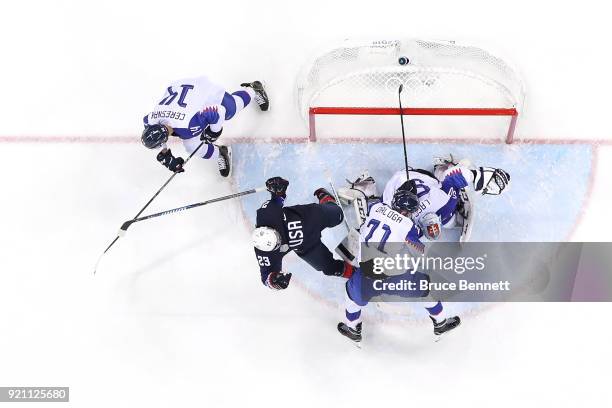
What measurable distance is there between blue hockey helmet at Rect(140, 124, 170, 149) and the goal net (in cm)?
108

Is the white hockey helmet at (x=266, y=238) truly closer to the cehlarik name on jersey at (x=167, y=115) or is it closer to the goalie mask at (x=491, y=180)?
the cehlarik name on jersey at (x=167, y=115)

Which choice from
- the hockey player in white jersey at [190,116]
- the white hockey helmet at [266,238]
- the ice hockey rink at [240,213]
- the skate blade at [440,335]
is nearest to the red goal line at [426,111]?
the ice hockey rink at [240,213]

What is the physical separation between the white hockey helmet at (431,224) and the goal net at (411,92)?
794mm

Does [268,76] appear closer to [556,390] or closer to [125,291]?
[125,291]

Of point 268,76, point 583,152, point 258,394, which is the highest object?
point 268,76

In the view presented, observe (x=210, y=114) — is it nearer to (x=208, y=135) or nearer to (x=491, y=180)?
(x=208, y=135)

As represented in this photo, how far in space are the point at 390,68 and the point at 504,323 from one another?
1.94 meters

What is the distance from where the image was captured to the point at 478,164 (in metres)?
4.27

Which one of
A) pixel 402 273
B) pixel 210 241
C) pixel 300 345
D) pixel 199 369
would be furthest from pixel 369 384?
pixel 210 241

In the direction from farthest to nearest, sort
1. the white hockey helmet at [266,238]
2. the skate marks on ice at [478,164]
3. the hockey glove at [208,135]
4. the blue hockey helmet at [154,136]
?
1. the skate marks on ice at [478,164]
2. the hockey glove at [208,135]
3. the blue hockey helmet at [154,136]
4. the white hockey helmet at [266,238]

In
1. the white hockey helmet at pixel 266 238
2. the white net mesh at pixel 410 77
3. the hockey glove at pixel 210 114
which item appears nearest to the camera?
the white hockey helmet at pixel 266 238

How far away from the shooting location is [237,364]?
4.01m

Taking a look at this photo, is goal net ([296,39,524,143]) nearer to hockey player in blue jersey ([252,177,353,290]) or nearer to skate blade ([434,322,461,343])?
hockey player in blue jersey ([252,177,353,290])

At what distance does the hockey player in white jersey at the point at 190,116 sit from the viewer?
3738 mm
